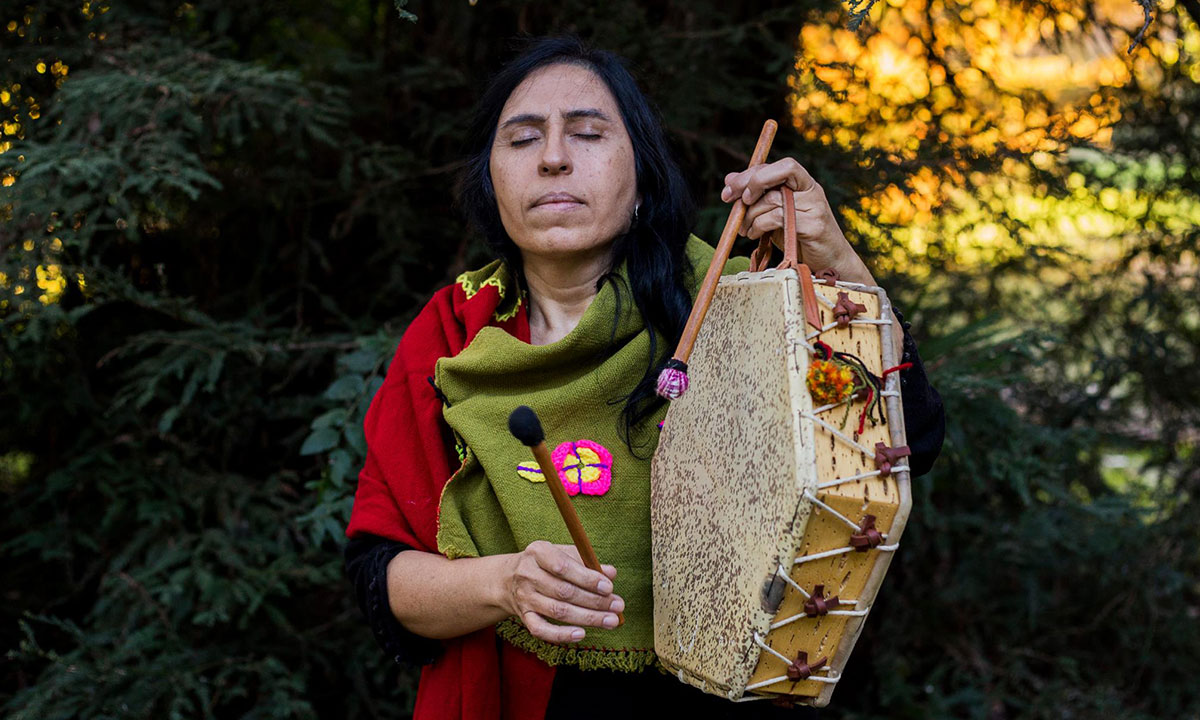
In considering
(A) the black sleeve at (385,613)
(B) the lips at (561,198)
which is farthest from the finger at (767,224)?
Result: (A) the black sleeve at (385,613)

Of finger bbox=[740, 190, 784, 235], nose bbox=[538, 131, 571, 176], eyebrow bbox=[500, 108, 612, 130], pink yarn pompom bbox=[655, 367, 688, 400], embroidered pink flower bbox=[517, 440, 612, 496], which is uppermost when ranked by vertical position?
eyebrow bbox=[500, 108, 612, 130]

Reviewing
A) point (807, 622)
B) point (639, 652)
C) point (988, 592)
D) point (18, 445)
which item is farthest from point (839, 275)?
point (18, 445)

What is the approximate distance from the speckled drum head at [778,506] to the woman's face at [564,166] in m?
0.28

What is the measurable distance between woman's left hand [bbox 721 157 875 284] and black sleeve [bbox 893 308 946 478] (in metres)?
0.14

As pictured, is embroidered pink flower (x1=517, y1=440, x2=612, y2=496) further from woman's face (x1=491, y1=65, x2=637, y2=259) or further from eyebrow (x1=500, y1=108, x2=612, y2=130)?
eyebrow (x1=500, y1=108, x2=612, y2=130)

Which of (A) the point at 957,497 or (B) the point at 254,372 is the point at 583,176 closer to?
(B) the point at 254,372

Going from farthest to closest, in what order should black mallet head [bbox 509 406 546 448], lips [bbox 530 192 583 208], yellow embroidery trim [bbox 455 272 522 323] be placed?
yellow embroidery trim [bbox 455 272 522 323] → lips [bbox 530 192 583 208] → black mallet head [bbox 509 406 546 448]

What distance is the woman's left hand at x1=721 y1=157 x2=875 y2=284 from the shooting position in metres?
1.35

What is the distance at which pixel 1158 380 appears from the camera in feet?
10.3

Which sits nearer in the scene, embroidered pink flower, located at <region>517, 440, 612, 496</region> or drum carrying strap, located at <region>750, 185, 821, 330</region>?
drum carrying strap, located at <region>750, 185, 821, 330</region>

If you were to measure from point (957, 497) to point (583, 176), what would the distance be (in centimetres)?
219

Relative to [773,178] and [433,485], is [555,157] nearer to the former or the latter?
[773,178]

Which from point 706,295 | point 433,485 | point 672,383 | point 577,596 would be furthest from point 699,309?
point 433,485

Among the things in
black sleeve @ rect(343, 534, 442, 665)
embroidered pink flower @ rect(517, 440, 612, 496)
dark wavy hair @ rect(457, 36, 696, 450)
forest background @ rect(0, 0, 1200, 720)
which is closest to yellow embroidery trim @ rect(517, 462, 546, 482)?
embroidered pink flower @ rect(517, 440, 612, 496)
